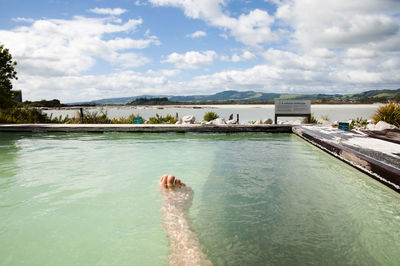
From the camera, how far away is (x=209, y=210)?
135 inches

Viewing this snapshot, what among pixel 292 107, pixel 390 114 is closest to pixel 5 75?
pixel 292 107

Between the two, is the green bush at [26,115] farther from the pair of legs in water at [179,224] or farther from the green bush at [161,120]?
the pair of legs in water at [179,224]

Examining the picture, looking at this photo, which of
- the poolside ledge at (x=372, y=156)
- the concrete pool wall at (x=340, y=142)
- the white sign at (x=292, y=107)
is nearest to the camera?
the poolside ledge at (x=372, y=156)

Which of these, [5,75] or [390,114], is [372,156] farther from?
[5,75]

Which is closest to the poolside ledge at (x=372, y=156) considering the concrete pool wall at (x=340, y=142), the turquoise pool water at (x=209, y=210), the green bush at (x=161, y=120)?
the concrete pool wall at (x=340, y=142)

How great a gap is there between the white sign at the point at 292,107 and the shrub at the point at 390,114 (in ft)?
9.11

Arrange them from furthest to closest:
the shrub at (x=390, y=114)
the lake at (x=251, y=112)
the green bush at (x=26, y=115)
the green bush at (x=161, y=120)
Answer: the lake at (x=251, y=112) → the green bush at (x=26, y=115) → the green bush at (x=161, y=120) → the shrub at (x=390, y=114)

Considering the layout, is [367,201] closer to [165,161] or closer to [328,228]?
[328,228]

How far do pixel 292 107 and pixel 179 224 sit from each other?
1027 cm

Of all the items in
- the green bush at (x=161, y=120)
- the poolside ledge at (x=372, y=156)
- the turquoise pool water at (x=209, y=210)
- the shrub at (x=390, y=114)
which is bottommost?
the turquoise pool water at (x=209, y=210)

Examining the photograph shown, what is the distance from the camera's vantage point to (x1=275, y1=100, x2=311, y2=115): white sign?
11.9 metres

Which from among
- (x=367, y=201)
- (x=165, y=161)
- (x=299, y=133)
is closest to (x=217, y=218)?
(x=367, y=201)

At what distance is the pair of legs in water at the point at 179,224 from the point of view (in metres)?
2.28

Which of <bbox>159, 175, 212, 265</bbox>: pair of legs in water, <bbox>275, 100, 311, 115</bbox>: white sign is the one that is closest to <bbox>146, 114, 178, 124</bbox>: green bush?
<bbox>275, 100, 311, 115</bbox>: white sign
